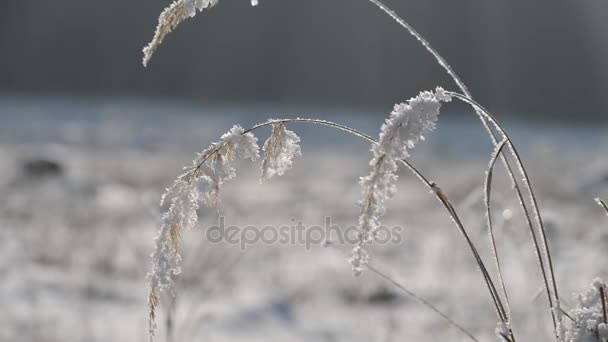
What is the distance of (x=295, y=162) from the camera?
12773mm

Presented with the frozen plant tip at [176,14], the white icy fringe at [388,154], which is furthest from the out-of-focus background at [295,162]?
the frozen plant tip at [176,14]

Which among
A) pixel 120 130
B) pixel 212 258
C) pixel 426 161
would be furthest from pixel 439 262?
pixel 120 130

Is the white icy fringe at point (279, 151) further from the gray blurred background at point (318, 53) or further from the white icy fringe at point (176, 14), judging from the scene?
the gray blurred background at point (318, 53)

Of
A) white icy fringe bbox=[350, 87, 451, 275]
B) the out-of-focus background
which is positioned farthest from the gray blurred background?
white icy fringe bbox=[350, 87, 451, 275]

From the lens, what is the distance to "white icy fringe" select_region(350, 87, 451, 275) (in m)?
0.98

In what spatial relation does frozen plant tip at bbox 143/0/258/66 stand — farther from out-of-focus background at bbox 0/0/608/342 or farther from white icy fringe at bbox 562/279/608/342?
out-of-focus background at bbox 0/0/608/342

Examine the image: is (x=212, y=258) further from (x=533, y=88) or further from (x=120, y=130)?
(x=533, y=88)

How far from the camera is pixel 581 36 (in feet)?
110

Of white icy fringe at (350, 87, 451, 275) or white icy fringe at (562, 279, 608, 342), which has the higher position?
white icy fringe at (350, 87, 451, 275)

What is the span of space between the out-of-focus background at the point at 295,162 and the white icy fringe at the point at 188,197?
3.64 ft

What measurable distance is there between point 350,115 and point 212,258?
1909cm

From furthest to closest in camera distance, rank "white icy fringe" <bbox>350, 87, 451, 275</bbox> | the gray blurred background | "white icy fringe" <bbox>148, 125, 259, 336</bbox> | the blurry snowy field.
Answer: the gray blurred background, the blurry snowy field, "white icy fringe" <bbox>148, 125, 259, 336</bbox>, "white icy fringe" <bbox>350, 87, 451, 275</bbox>

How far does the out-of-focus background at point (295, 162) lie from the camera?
390 cm

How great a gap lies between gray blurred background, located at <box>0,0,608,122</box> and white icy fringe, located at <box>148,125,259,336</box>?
1061 inches
